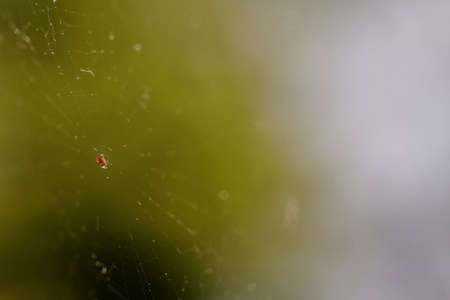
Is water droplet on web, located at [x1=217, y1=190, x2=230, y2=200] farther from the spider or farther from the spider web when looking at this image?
the spider

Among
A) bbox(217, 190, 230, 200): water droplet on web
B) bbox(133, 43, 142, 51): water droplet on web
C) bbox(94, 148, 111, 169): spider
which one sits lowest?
bbox(217, 190, 230, 200): water droplet on web

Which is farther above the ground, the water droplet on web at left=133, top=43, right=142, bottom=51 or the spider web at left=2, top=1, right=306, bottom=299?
the water droplet on web at left=133, top=43, right=142, bottom=51

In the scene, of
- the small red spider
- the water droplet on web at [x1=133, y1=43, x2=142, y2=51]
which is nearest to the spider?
the small red spider

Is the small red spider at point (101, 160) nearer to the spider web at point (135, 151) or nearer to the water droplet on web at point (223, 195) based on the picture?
the spider web at point (135, 151)

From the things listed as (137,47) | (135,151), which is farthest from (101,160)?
(137,47)

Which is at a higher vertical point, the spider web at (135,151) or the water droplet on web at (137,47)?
the water droplet on web at (137,47)

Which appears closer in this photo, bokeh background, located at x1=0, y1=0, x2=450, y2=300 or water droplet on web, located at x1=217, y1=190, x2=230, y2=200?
bokeh background, located at x1=0, y1=0, x2=450, y2=300

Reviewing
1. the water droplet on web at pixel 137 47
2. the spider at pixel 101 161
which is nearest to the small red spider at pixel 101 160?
the spider at pixel 101 161

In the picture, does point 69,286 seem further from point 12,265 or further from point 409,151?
point 409,151
